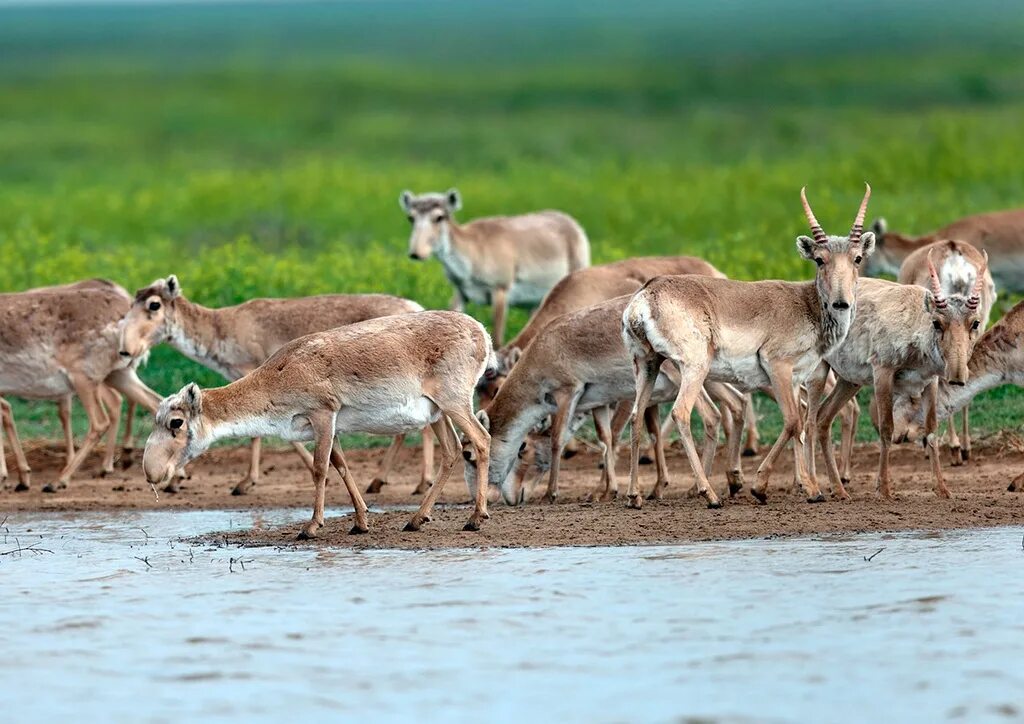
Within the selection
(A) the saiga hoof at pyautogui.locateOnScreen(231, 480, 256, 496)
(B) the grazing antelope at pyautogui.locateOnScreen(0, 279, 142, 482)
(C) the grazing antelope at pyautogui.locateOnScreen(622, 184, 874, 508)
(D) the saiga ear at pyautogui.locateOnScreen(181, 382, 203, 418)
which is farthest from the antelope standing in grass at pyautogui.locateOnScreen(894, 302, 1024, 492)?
(B) the grazing antelope at pyautogui.locateOnScreen(0, 279, 142, 482)

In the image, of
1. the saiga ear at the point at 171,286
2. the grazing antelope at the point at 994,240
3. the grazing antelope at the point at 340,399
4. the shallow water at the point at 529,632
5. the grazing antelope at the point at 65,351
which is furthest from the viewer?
the grazing antelope at the point at 994,240

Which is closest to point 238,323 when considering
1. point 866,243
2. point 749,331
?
point 749,331

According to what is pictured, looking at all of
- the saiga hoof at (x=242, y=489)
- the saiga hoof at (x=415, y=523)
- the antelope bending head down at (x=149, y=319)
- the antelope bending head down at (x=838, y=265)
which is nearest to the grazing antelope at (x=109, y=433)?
the antelope bending head down at (x=149, y=319)

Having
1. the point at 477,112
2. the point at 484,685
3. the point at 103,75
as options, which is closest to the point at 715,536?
the point at 484,685

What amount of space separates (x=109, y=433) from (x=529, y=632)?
346 inches

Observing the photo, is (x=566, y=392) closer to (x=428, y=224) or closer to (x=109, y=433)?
(x=109, y=433)

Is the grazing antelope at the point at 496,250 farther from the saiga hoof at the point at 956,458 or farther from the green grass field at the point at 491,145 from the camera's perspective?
the saiga hoof at the point at 956,458

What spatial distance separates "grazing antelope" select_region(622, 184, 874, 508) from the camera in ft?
44.5

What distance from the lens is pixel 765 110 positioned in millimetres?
46500

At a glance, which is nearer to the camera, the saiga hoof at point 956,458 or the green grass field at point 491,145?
the saiga hoof at point 956,458

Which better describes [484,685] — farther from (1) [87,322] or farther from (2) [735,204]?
(2) [735,204]

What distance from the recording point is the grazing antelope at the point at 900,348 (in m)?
13.9

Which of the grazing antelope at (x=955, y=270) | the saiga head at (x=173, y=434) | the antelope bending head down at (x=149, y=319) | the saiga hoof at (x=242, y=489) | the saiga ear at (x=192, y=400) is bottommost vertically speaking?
the saiga hoof at (x=242, y=489)

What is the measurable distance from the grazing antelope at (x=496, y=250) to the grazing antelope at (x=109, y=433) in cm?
497
